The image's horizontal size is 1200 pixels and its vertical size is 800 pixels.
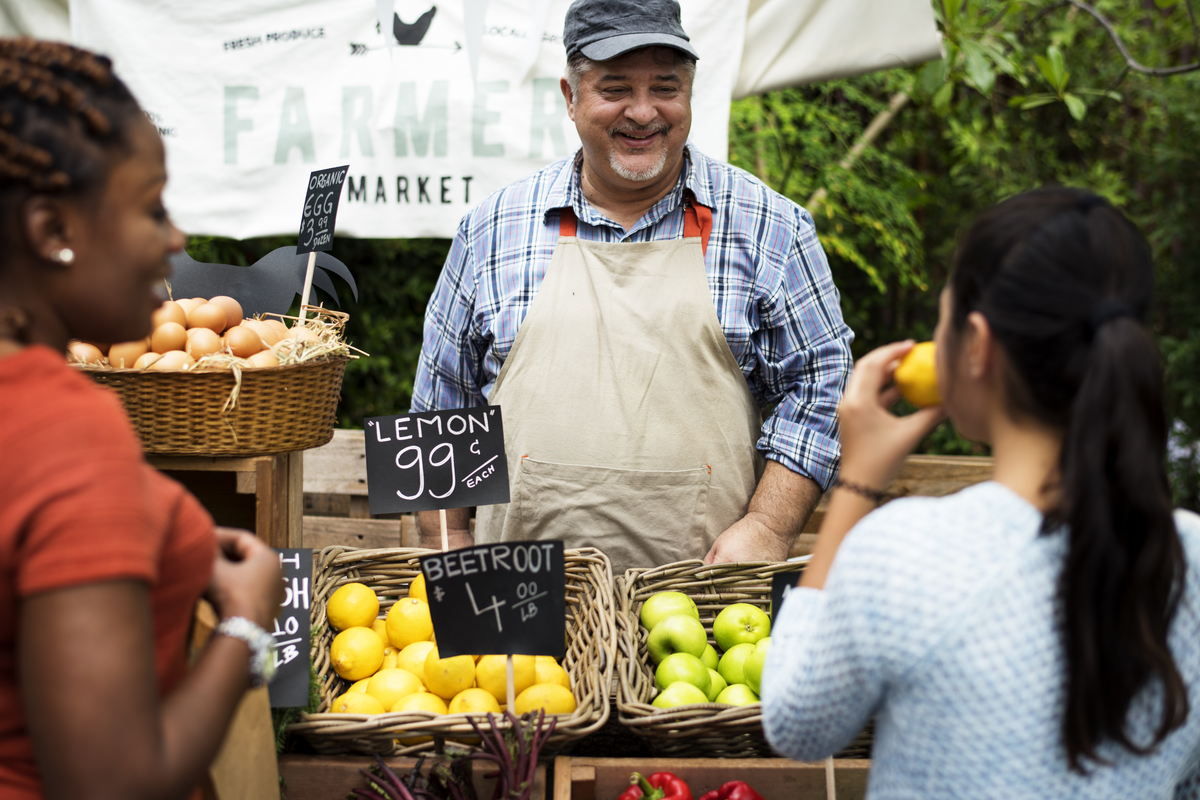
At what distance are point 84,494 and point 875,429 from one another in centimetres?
86

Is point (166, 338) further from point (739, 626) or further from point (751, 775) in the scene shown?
point (751, 775)

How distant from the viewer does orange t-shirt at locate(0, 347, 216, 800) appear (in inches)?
30.1

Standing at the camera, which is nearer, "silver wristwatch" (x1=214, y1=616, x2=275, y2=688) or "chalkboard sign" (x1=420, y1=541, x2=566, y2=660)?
"silver wristwatch" (x1=214, y1=616, x2=275, y2=688)

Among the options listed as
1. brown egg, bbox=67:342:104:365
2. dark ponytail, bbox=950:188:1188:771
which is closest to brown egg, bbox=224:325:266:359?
brown egg, bbox=67:342:104:365

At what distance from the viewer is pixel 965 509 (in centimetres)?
101

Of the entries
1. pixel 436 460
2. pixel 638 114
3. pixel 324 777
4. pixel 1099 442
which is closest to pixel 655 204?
pixel 638 114

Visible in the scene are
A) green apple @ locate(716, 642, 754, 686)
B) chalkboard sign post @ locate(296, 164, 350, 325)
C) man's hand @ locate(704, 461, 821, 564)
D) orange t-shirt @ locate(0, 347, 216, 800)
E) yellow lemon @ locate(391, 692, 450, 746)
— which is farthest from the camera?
man's hand @ locate(704, 461, 821, 564)

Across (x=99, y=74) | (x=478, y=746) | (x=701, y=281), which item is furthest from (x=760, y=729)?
(x=99, y=74)

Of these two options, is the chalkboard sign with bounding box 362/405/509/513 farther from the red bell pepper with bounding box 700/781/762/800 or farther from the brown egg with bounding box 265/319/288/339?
the red bell pepper with bounding box 700/781/762/800

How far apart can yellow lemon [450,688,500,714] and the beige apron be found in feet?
2.37

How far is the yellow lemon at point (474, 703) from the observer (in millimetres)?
1709

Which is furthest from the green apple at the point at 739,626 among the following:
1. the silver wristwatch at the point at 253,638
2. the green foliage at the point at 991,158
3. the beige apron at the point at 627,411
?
the green foliage at the point at 991,158

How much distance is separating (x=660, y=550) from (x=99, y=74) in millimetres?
1792

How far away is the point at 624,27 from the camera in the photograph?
238 cm
